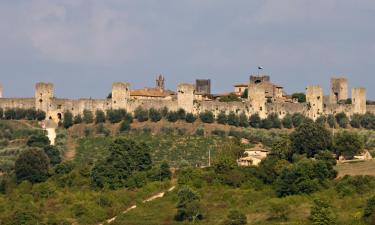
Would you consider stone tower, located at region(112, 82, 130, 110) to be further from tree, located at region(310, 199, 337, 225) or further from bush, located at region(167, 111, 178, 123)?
tree, located at region(310, 199, 337, 225)

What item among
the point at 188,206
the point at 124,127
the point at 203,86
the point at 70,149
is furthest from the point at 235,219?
the point at 203,86

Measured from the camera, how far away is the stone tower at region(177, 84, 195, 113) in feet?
366

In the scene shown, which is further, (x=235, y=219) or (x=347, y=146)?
(x=347, y=146)

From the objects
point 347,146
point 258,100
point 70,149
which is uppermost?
point 258,100

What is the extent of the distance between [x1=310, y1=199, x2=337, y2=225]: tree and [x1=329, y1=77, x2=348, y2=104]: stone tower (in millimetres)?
41750

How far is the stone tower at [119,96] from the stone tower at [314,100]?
43.5 feet

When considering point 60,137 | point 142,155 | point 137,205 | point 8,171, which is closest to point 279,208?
point 137,205

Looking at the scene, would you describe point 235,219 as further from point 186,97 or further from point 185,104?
point 186,97

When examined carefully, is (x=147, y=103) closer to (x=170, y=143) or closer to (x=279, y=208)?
(x=170, y=143)

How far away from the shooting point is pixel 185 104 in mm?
111438

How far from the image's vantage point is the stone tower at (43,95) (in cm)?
11369

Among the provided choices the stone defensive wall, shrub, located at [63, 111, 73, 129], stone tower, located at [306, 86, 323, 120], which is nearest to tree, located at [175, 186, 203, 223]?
the stone defensive wall

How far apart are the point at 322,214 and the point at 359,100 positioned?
40791mm

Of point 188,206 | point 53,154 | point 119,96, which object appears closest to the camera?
point 188,206
